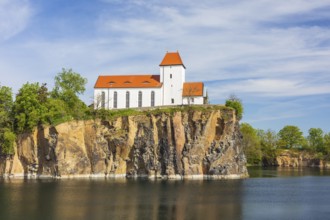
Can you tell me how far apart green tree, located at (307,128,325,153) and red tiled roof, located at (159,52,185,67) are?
247ft

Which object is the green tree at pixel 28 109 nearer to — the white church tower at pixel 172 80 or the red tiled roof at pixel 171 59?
the white church tower at pixel 172 80

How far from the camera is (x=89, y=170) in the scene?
70312 mm

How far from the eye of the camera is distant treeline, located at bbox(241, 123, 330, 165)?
11975cm

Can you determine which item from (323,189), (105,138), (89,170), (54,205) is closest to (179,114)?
(105,138)

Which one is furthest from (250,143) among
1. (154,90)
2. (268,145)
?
(154,90)

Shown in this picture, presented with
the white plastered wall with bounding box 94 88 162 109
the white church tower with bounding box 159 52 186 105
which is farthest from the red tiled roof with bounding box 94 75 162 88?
the white church tower with bounding box 159 52 186 105

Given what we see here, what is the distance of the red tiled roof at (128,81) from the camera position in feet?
273

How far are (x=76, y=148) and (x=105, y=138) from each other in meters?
6.04

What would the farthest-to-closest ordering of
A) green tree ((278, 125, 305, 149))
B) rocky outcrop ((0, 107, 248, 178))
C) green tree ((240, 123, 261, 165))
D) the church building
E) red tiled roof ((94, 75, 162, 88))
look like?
1. green tree ((278, 125, 305, 149))
2. green tree ((240, 123, 261, 165))
3. red tiled roof ((94, 75, 162, 88))
4. the church building
5. rocky outcrop ((0, 107, 248, 178))

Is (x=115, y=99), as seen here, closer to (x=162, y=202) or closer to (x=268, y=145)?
(x=162, y=202)

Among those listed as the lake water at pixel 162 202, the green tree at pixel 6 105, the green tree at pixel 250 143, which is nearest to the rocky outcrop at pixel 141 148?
the green tree at pixel 6 105

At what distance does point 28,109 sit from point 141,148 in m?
22.1

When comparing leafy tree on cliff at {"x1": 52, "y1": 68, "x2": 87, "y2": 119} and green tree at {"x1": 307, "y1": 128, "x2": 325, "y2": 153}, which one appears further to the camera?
green tree at {"x1": 307, "y1": 128, "x2": 325, "y2": 153}

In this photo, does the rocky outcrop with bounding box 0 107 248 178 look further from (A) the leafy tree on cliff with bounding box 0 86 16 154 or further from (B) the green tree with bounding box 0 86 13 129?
(B) the green tree with bounding box 0 86 13 129
